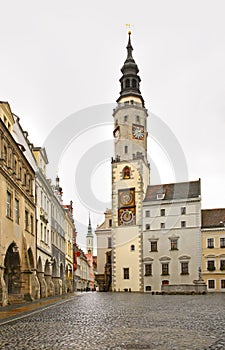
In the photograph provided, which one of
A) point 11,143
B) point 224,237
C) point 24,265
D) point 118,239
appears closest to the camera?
point 11,143

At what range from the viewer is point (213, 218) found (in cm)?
7438

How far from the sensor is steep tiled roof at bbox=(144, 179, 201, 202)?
76812 mm

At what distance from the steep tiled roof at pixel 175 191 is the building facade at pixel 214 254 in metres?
5.50

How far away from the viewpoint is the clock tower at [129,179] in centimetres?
7675

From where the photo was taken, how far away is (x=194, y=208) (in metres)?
74.1

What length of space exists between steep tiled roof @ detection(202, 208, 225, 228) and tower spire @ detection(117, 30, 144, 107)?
23.5 meters

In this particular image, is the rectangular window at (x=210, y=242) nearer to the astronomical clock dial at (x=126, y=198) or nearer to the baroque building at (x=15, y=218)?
the astronomical clock dial at (x=126, y=198)

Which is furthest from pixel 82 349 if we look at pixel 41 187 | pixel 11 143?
pixel 41 187

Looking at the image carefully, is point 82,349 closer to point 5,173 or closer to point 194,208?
point 5,173

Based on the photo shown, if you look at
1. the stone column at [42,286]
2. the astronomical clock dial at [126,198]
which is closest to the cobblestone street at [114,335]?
the stone column at [42,286]

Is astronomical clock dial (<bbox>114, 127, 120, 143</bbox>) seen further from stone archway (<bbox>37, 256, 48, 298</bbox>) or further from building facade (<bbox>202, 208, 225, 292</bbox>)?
stone archway (<bbox>37, 256, 48, 298</bbox>)

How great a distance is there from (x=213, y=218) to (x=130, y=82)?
28.4 meters

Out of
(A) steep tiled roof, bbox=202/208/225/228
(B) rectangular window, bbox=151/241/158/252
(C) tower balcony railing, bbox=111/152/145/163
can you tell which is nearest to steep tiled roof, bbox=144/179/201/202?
(A) steep tiled roof, bbox=202/208/225/228

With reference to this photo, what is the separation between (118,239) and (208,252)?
14.7 meters
